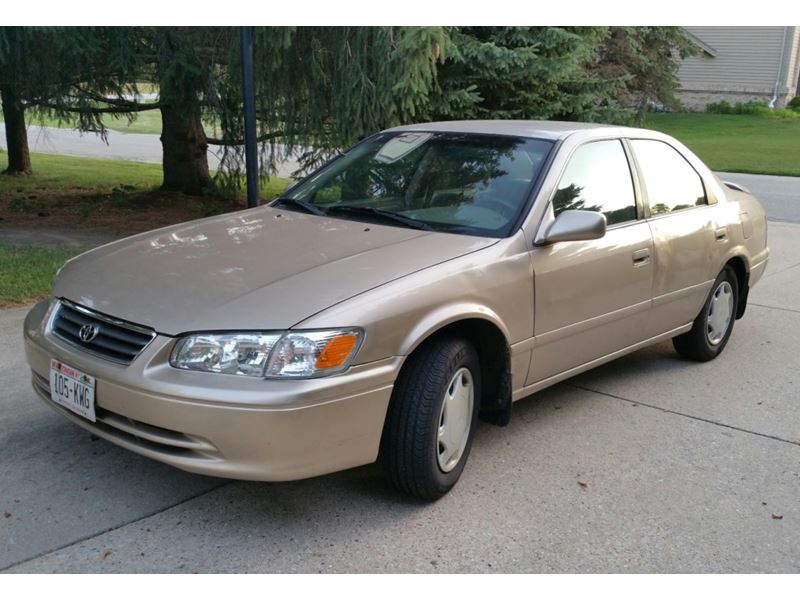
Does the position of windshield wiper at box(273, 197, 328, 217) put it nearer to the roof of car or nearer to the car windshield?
the car windshield

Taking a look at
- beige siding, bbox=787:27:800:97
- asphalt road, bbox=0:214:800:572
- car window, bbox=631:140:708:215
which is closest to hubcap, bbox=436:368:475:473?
asphalt road, bbox=0:214:800:572

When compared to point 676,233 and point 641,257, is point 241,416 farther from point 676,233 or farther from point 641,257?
point 676,233

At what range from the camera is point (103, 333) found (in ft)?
11.0

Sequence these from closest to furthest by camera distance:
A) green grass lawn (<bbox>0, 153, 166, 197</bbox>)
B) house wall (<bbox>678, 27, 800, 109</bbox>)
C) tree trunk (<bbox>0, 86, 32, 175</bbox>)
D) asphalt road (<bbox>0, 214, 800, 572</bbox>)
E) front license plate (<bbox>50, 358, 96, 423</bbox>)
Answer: asphalt road (<bbox>0, 214, 800, 572</bbox>), front license plate (<bbox>50, 358, 96, 423</bbox>), green grass lawn (<bbox>0, 153, 166, 197</bbox>), tree trunk (<bbox>0, 86, 32, 175</bbox>), house wall (<bbox>678, 27, 800, 109</bbox>)

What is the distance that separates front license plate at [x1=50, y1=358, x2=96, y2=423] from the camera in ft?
10.9

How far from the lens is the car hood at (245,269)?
3.18 meters

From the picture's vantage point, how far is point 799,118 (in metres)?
36.5

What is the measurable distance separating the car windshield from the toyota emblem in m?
1.44

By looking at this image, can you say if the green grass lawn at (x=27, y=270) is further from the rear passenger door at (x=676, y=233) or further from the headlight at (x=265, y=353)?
the rear passenger door at (x=676, y=233)

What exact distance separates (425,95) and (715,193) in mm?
4166

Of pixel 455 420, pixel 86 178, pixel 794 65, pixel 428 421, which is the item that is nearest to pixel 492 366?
pixel 455 420

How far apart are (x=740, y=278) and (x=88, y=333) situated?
4.44 m

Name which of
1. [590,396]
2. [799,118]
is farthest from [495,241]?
[799,118]
